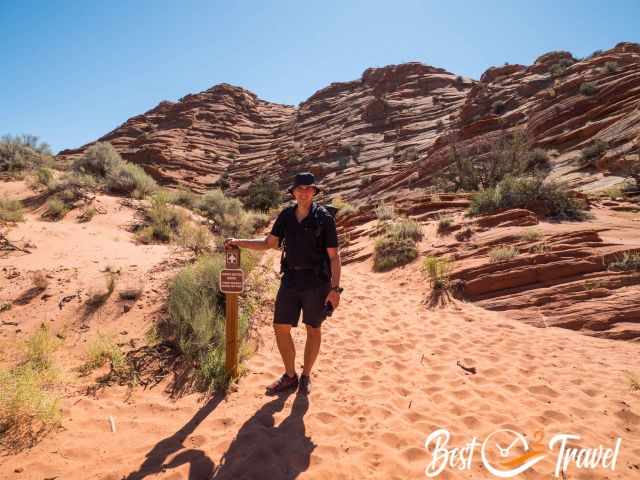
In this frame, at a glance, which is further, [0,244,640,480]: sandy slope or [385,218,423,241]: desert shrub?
[385,218,423,241]: desert shrub

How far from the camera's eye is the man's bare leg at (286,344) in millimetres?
3168

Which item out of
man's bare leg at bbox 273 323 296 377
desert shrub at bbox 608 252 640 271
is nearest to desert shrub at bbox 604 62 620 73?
desert shrub at bbox 608 252 640 271

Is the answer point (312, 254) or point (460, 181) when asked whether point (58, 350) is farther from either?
point (460, 181)

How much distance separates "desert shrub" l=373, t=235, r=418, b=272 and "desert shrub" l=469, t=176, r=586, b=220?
2576 millimetres

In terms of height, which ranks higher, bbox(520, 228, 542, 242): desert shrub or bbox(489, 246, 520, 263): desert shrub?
bbox(520, 228, 542, 242): desert shrub

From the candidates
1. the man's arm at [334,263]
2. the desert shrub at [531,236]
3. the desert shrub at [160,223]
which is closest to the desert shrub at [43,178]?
the desert shrub at [160,223]

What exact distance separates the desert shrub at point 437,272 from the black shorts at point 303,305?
430 centimetres

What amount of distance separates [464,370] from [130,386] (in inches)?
143

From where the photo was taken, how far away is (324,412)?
3.06 meters

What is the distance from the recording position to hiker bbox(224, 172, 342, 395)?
304cm

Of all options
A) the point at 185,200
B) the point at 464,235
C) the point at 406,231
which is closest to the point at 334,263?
the point at 464,235

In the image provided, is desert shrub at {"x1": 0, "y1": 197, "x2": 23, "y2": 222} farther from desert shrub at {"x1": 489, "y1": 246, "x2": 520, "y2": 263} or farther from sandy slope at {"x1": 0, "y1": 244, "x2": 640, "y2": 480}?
desert shrub at {"x1": 489, "y1": 246, "x2": 520, "y2": 263}

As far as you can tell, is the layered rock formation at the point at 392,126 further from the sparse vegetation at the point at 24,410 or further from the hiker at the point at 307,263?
the sparse vegetation at the point at 24,410

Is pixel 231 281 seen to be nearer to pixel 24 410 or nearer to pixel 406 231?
pixel 24 410
